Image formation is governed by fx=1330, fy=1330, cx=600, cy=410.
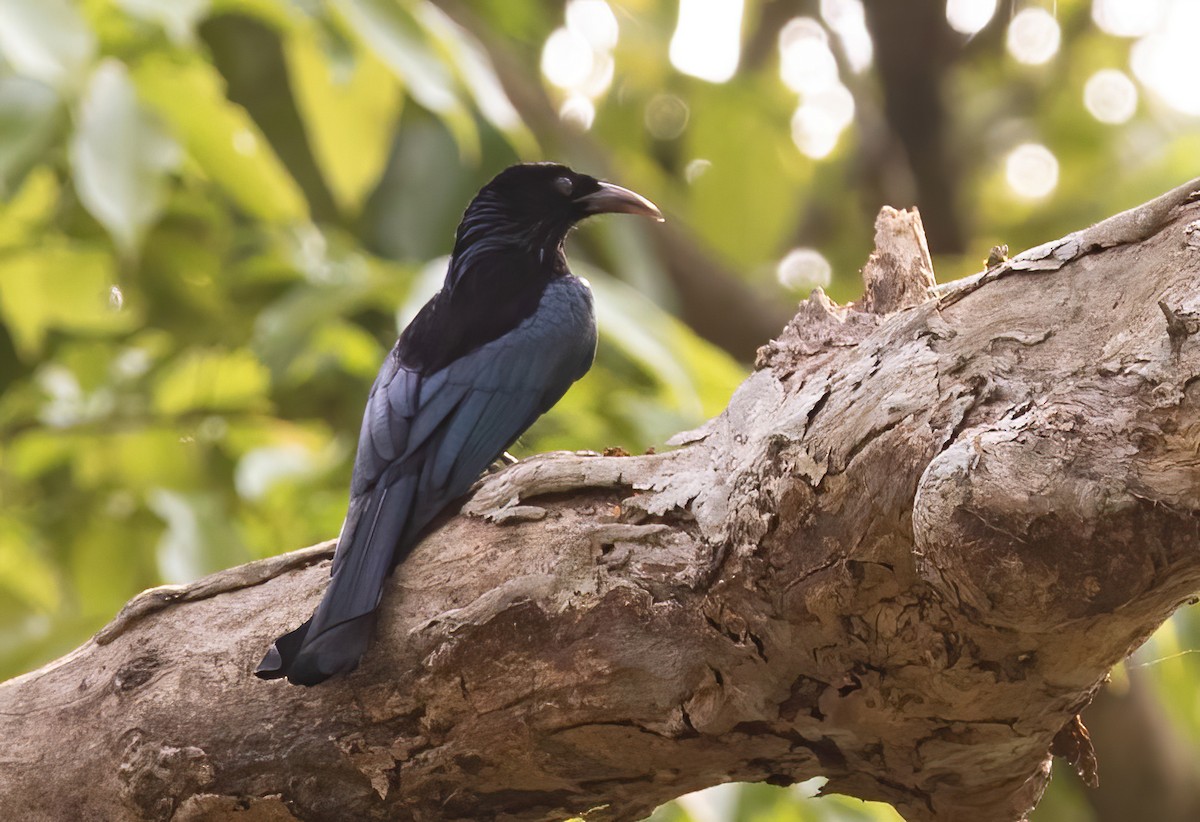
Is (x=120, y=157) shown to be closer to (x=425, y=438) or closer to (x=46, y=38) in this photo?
(x=46, y=38)

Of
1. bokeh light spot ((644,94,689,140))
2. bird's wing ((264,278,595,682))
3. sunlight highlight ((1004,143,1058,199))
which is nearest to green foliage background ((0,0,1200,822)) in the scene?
sunlight highlight ((1004,143,1058,199))

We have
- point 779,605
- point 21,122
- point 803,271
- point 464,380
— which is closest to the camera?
point 779,605

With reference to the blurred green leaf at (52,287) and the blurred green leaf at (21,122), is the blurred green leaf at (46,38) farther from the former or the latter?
the blurred green leaf at (52,287)

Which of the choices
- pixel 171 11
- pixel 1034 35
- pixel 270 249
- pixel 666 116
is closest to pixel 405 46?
pixel 171 11

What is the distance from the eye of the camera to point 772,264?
7.21 metres

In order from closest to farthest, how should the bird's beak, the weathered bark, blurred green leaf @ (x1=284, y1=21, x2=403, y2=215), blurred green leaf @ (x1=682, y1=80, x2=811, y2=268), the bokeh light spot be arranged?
1. the weathered bark
2. the bird's beak
3. blurred green leaf @ (x1=284, y1=21, x2=403, y2=215)
4. blurred green leaf @ (x1=682, y1=80, x2=811, y2=268)
5. the bokeh light spot

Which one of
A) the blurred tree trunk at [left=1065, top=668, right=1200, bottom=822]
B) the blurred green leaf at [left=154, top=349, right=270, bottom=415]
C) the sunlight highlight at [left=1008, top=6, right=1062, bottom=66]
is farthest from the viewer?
the sunlight highlight at [left=1008, top=6, right=1062, bottom=66]

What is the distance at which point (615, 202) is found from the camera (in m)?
3.42

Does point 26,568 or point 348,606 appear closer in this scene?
point 348,606

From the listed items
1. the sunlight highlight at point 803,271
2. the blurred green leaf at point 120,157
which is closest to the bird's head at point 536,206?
the blurred green leaf at point 120,157

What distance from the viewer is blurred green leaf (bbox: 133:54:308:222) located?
13.5 feet

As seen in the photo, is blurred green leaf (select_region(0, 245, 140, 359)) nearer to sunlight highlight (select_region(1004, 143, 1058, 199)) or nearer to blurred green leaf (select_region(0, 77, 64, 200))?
blurred green leaf (select_region(0, 77, 64, 200))

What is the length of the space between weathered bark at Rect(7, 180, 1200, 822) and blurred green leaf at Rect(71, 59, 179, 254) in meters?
1.31

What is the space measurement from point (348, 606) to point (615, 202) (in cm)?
152
